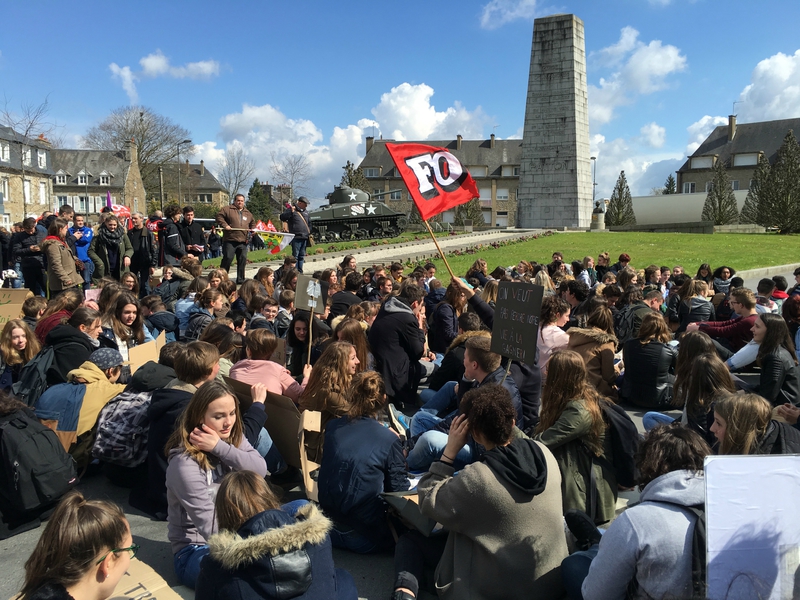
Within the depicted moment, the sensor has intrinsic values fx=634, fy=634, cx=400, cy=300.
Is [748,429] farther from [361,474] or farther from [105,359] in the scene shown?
[105,359]

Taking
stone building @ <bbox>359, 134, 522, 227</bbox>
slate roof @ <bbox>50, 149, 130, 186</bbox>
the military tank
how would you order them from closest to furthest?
the military tank < slate roof @ <bbox>50, 149, 130, 186</bbox> < stone building @ <bbox>359, 134, 522, 227</bbox>

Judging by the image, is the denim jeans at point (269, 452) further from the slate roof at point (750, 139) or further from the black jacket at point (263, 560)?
the slate roof at point (750, 139)

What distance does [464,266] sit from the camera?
1889 centimetres

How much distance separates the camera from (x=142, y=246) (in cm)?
1182

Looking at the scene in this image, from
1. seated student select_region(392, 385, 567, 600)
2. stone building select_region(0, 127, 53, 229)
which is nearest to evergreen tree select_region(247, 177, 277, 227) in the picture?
stone building select_region(0, 127, 53, 229)

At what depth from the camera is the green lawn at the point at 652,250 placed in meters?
20.1

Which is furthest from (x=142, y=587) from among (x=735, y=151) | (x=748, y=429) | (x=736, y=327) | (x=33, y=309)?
(x=735, y=151)

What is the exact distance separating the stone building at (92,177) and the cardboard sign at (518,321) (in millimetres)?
59830

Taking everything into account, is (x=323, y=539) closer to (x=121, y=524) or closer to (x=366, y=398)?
(x=121, y=524)

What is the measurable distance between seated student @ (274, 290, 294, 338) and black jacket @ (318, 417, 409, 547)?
402 centimetres

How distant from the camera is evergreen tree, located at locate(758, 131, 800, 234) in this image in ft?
125

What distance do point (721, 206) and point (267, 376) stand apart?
42920 mm

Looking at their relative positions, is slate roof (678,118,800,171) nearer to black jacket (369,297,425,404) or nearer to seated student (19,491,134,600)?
black jacket (369,297,425,404)

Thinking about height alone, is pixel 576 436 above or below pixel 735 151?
below
